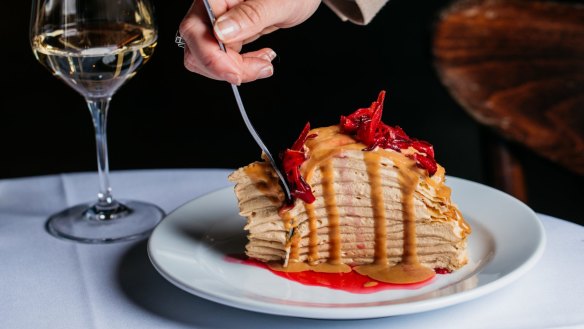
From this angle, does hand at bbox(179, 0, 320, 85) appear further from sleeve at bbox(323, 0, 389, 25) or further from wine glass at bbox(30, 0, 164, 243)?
sleeve at bbox(323, 0, 389, 25)

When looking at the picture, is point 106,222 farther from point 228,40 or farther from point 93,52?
point 228,40

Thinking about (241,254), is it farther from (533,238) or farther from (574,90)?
(574,90)

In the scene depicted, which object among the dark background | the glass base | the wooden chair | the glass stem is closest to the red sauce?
the glass base

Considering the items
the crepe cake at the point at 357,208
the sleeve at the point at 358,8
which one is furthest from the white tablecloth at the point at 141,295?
the sleeve at the point at 358,8

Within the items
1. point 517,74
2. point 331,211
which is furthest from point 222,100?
point 331,211

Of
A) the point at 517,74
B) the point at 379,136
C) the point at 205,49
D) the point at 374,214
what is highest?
the point at 205,49

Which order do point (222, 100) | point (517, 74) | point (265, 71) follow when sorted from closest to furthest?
point (265, 71)
point (517, 74)
point (222, 100)

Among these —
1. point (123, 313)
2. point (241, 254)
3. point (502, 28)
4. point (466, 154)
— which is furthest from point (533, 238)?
point (466, 154)
